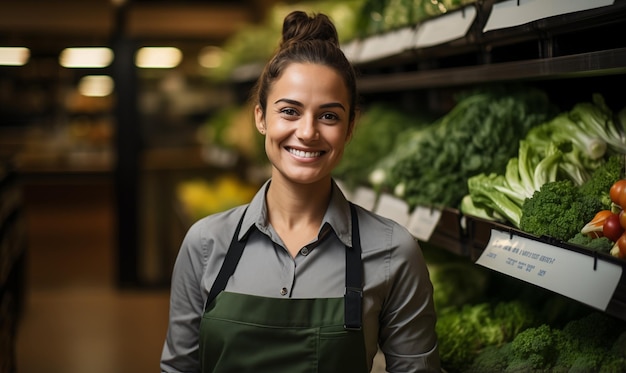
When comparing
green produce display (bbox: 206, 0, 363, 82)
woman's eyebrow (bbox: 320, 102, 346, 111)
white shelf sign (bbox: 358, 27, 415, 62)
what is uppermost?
green produce display (bbox: 206, 0, 363, 82)

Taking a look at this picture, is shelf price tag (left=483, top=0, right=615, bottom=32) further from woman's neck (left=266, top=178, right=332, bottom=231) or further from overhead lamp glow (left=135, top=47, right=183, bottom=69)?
overhead lamp glow (left=135, top=47, right=183, bottom=69)

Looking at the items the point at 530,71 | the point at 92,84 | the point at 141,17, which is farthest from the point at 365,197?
the point at 92,84

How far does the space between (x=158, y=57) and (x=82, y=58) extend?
17.4ft

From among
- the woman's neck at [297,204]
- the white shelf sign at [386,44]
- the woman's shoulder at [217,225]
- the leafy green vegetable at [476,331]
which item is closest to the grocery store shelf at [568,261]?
the leafy green vegetable at [476,331]

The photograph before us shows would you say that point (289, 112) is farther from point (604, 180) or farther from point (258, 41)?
point (258, 41)

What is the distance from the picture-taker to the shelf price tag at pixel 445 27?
2.52 metres

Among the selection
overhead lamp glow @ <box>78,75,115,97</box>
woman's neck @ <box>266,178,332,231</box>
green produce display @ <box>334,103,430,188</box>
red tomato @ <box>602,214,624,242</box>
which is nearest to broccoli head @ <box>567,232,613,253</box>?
red tomato @ <box>602,214,624,242</box>

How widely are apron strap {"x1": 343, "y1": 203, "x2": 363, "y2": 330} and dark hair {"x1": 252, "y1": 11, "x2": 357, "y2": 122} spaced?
0.35 m

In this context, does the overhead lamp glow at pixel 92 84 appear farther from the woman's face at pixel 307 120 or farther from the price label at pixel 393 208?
the woman's face at pixel 307 120

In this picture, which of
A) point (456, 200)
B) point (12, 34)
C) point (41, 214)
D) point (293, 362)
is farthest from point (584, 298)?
point (41, 214)

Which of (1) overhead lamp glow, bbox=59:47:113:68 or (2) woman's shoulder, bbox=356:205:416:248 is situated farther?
(1) overhead lamp glow, bbox=59:47:113:68

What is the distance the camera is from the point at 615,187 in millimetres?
1901

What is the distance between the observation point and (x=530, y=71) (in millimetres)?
2166

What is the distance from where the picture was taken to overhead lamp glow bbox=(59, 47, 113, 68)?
11747mm
